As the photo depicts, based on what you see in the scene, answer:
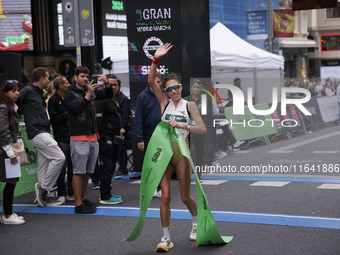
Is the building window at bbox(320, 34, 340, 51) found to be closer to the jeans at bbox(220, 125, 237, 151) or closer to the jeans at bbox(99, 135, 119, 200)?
the jeans at bbox(220, 125, 237, 151)

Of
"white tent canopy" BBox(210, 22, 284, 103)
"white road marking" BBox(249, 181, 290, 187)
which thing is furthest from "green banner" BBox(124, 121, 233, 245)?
"white tent canopy" BBox(210, 22, 284, 103)

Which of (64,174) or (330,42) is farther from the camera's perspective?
(330,42)

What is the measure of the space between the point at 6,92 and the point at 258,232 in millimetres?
3734

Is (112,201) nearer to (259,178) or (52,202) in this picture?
(52,202)

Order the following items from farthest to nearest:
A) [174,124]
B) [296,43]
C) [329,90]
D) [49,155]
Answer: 1. [296,43]
2. [49,155]
3. [329,90]
4. [174,124]

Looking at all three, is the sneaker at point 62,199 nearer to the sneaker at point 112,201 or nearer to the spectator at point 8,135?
the sneaker at point 112,201

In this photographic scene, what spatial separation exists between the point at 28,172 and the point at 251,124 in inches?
148

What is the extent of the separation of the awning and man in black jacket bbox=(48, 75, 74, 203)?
35.1 m

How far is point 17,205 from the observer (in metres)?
7.77

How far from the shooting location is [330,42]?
160 ft

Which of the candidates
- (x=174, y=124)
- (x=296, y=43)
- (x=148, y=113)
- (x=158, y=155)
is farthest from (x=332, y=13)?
(x=158, y=155)

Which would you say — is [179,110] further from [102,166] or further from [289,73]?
[289,73]

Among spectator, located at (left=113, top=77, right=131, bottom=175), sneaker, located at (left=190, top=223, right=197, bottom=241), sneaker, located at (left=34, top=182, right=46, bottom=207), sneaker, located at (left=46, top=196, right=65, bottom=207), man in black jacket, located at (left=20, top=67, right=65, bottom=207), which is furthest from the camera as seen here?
spectator, located at (left=113, top=77, right=131, bottom=175)

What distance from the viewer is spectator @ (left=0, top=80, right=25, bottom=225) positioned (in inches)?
251
